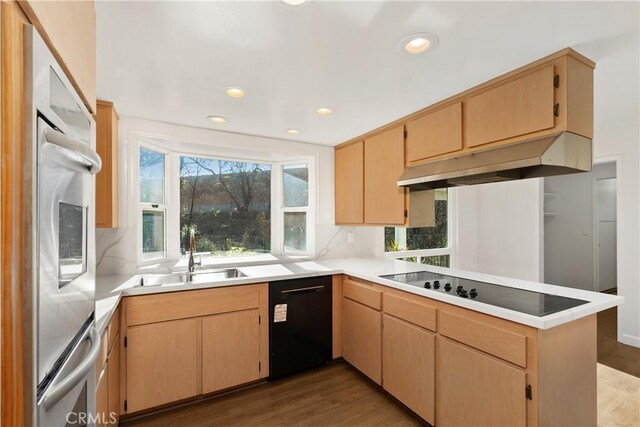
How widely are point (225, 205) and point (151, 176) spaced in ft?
2.41

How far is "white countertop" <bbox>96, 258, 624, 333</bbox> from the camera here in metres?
1.45

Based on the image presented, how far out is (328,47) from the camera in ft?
5.05

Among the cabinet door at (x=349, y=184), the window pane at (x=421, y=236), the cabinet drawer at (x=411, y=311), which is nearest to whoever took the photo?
the cabinet drawer at (x=411, y=311)

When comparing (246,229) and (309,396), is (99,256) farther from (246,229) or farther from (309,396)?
(309,396)

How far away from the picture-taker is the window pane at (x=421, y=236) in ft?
12.3

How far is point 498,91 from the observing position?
1855mm

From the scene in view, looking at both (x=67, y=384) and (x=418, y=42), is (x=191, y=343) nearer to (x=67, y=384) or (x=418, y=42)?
(x=67, y=384)

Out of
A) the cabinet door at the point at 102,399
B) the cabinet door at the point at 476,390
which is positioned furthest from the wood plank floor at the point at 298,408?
the cabinet door at the point at 102,399

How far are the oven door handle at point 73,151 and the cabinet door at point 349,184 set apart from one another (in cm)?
250

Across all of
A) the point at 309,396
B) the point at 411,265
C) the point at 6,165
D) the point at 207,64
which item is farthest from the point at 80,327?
the point at 411,265

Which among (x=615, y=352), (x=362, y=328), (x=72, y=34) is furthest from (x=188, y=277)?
(x=615, y=352)

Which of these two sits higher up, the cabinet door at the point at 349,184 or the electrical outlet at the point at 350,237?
the cabinet door at the point at 349,184

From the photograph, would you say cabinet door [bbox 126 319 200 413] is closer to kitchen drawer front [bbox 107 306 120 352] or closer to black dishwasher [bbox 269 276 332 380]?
kitchen drawer front [bbox 107 306 120 352]

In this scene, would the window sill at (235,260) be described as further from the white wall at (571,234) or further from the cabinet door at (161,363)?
the white wall at (571,234)
